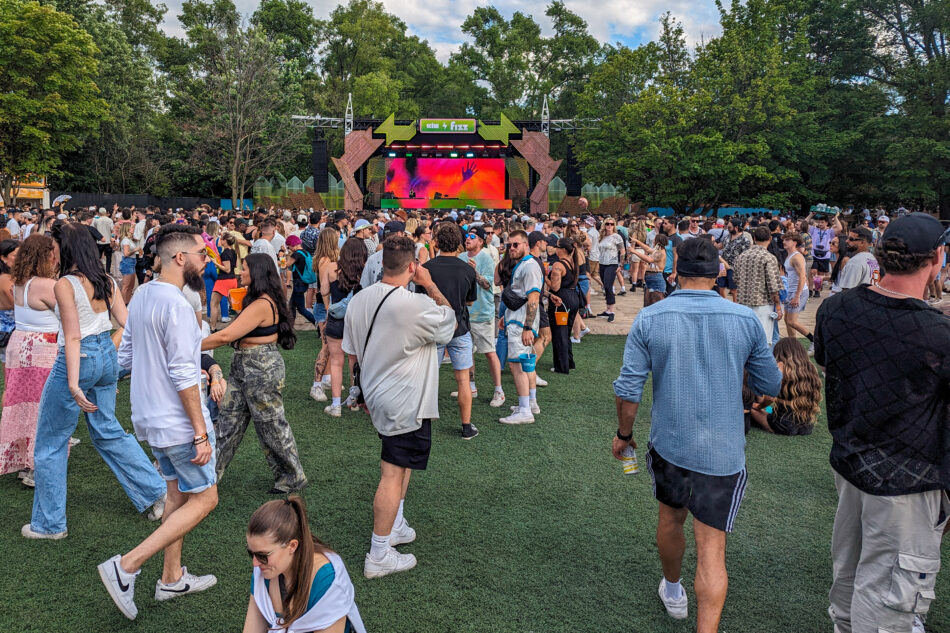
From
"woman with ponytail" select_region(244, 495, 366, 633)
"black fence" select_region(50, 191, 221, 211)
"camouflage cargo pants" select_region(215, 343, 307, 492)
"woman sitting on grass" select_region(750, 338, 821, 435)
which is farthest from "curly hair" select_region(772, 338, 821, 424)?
"black fence" select_region(50, 191, 221, 211)

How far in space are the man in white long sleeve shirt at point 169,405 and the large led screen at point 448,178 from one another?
37.1m

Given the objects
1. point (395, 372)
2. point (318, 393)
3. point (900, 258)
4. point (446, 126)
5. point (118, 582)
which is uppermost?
point (446, 126)

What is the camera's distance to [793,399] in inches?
226

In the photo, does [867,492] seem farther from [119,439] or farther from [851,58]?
[851,58]

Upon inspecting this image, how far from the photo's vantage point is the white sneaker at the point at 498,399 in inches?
262

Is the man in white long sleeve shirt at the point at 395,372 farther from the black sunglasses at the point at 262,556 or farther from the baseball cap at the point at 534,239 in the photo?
the baseball cap at the point at 534,239

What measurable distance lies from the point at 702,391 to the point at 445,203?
3710 centimetres

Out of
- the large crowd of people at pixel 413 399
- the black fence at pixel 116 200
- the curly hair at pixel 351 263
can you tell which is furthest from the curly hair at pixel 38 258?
the black fence at pixel 116 200

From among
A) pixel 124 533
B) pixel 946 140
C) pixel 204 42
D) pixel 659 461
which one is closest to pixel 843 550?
pixel 659 461

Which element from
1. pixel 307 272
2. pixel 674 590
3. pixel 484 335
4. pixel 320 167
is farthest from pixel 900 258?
pixel 320 167

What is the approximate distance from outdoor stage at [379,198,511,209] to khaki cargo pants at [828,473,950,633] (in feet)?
118

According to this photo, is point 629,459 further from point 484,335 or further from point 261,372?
point 484,335

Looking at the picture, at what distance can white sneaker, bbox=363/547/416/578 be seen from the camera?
355 cm

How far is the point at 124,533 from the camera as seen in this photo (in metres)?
4.00
